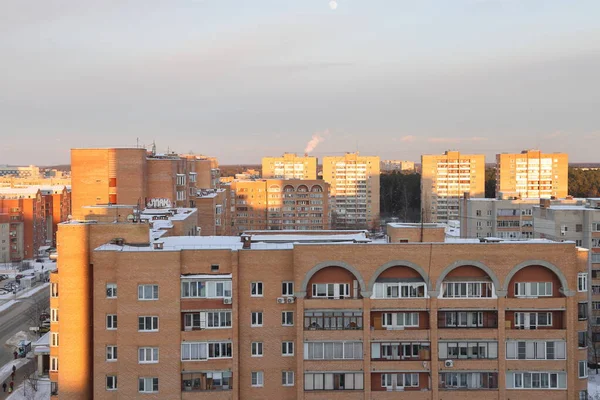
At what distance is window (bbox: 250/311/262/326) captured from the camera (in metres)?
19.9

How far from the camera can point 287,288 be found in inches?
788

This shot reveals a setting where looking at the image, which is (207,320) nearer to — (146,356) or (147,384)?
(146,356)

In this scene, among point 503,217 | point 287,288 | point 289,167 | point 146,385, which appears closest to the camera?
point 146,385

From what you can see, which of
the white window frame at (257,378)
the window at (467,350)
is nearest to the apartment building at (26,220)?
the white window frame at (257,378)

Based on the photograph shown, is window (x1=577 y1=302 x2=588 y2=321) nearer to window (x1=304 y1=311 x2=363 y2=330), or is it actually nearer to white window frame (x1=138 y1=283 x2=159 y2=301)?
window (x1=304 y1=311 x2=363 y2=330)

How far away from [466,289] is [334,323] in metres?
4.26

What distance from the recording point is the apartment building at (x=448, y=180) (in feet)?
320

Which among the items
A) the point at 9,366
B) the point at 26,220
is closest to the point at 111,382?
the point at 9,366

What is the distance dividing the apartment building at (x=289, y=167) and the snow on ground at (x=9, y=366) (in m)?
79.4

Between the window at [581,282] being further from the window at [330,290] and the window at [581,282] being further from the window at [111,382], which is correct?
the window at [111,382]

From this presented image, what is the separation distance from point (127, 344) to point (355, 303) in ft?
23.2

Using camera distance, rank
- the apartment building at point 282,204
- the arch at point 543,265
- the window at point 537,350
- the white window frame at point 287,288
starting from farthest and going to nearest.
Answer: the apartment building at point 282,204 → the white window frame at point 287,288 → the arch at point 543,265 → the window at point 537,350

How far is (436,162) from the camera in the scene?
99500 millimetres

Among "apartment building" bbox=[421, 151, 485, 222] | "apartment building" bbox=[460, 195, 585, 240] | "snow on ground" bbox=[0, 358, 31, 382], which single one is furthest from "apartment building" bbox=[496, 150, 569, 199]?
"snow on ground" bbox=[0, 358, 31, 382]
